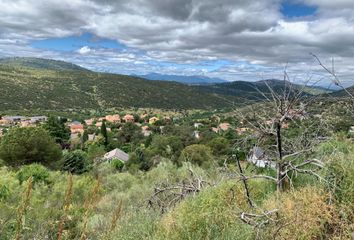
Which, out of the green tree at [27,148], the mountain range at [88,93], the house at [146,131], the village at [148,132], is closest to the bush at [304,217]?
the village at [148,132]

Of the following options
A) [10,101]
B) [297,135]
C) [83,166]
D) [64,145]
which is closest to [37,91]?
[10,101]

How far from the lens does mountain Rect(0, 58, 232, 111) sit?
411ft

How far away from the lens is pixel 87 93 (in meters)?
146

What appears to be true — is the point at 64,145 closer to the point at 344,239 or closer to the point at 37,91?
the point at 344,239

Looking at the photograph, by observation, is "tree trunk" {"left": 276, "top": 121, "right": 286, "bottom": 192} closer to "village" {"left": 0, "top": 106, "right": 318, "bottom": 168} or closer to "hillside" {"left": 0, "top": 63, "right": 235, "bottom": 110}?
"village" {"left": 0, "top": 106, "right": 318, "bottom": 168}

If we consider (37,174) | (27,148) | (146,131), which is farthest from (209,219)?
(146,131)

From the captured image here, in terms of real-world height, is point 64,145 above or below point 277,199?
below

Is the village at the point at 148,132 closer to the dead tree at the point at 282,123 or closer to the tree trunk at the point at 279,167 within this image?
the dead tree at the point at 282,123

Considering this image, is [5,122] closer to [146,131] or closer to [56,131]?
[56,131]

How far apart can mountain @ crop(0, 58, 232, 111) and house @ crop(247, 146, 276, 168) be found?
118 m

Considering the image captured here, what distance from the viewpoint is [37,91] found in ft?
437

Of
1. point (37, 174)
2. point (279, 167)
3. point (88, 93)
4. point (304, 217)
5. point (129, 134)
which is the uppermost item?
point (279, 167)

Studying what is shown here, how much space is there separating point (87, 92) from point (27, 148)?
11940 centimetres

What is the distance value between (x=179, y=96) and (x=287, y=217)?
165296 mm
